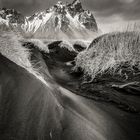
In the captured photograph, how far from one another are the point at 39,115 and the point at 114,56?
208 centimetres

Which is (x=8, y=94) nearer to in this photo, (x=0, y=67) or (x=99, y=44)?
(x=0, y=67)

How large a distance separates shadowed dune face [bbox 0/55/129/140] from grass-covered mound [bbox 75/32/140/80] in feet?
4.44

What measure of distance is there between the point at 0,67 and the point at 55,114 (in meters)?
0.71

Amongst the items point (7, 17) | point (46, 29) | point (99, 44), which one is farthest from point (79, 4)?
point (99, 44)

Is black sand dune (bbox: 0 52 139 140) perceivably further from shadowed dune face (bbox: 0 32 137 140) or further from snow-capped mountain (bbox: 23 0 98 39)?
snow-capped mountain (bbox: 23 0 98 39)

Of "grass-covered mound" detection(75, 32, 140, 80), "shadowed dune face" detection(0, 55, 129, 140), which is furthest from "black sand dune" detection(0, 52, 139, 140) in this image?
"grass-covered mound" detection(75, 32, 140, 80)

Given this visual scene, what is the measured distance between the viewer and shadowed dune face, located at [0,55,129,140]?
1.24m

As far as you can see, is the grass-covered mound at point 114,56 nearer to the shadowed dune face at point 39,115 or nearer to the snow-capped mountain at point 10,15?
the shadowed dune face at point 39,115

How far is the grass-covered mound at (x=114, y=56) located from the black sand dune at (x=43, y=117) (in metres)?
1.25

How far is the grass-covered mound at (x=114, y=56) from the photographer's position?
2.99 metres

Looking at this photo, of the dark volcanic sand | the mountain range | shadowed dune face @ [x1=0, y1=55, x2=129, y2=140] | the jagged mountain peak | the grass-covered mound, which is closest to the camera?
shadowed dune face @ [x1=0, y1=55, x2=129, y2=140]

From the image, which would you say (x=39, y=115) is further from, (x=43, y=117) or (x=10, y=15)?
(x=10, y=15)

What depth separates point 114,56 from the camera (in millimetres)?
3094

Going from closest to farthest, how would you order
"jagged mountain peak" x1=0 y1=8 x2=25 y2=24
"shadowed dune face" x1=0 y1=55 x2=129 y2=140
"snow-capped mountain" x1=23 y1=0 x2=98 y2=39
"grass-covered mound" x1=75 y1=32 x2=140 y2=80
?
"shadowed dune face" x1=0 y1=55 x2=129 y2=140
"grass-covered mound" x1=75 y1=32 x2=140 y2=80
"snow-capped mountain" x1=23 y1=0 x2=98 y2=39
"jagged mountain peak" x1=0 y1=8 x2=25 y2=24
